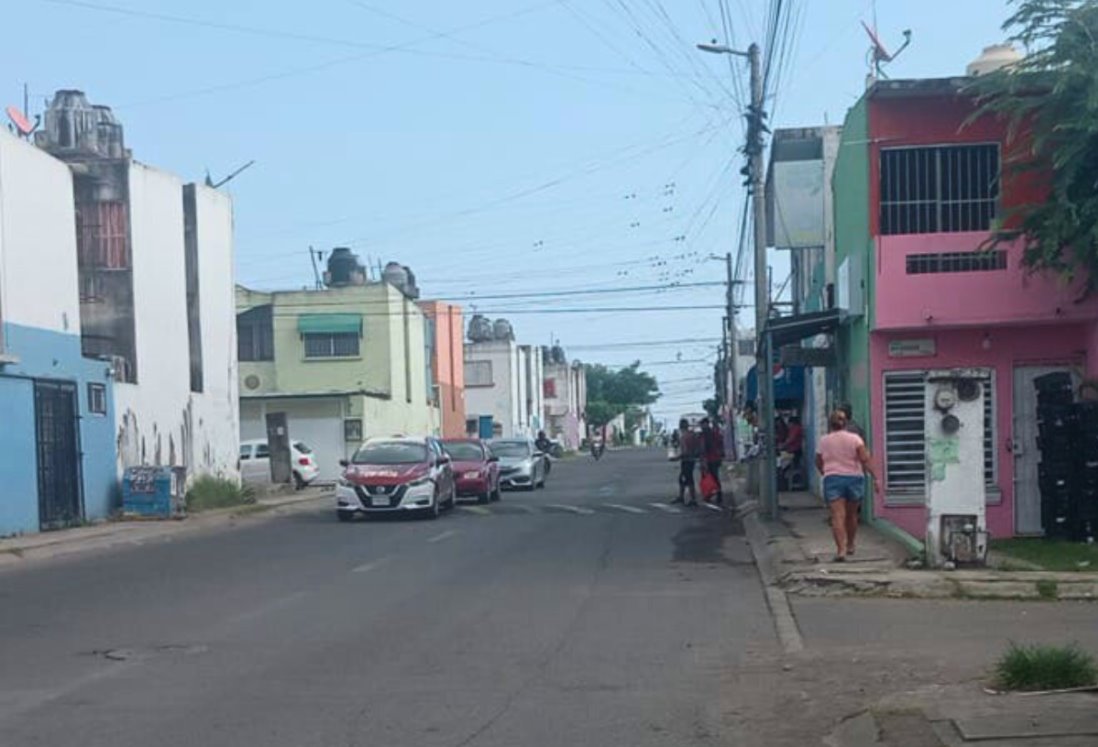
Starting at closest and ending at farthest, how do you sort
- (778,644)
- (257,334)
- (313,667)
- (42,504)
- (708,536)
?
(313,667), (778,644), (708,536), (42,504), (257,334)

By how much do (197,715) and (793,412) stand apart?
2857 cm

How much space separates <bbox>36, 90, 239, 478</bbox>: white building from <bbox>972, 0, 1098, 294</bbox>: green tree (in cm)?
1878

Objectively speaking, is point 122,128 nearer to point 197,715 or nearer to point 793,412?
point 793,412

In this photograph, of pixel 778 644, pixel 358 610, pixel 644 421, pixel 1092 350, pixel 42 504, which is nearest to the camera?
pixel 778 644

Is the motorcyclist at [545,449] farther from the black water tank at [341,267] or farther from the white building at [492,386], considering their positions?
the white building at [492,386]

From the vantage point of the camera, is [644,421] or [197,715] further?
[644,421]

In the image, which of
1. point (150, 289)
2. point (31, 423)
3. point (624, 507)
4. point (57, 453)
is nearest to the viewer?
point (31, 423)

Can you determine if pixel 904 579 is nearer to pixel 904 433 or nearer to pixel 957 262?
pixel 904 433

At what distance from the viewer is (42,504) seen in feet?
86.6

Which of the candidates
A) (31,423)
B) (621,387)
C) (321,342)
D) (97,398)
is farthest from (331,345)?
(621,387)

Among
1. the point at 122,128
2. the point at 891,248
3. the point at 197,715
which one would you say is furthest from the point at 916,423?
the point at 122,128

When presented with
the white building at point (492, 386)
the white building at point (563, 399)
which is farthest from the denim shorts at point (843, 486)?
the white building at point (563, 399)

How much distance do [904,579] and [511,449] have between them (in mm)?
27762

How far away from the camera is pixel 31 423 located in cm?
2605
